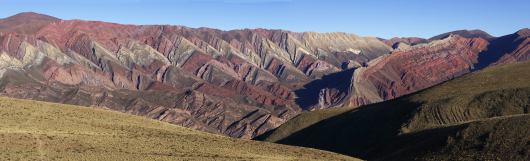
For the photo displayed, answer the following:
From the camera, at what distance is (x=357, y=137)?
14288cm

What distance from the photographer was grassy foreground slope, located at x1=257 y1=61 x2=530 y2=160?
127 meters

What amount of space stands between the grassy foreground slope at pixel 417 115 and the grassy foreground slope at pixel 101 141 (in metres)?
27.6

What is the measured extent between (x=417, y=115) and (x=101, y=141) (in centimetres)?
7808

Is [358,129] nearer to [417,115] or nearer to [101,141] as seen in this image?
[417,115]

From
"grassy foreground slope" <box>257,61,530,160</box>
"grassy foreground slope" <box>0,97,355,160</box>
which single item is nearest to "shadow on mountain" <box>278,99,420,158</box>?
"grassy foreground slope" <box>257,61,530,160</box>

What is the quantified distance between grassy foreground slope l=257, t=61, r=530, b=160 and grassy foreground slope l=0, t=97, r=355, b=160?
90.5 feet

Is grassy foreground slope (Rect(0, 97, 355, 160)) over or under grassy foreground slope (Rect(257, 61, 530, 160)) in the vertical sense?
over

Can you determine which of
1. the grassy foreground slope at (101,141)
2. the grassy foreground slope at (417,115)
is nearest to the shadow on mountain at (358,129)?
the grassy foreground slope at (417,115)

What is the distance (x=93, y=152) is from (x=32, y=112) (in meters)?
26.8

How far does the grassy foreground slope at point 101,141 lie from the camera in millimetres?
71625

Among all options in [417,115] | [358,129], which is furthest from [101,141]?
[358,129]

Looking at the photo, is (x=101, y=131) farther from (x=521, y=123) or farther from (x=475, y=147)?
(x=521, y=123)

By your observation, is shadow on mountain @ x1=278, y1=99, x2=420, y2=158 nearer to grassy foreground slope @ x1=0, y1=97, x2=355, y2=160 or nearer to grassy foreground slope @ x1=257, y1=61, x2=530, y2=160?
grassy foreground slope @ x1=257, y1=61, x2=530, y2=160

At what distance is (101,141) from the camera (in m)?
79.1
